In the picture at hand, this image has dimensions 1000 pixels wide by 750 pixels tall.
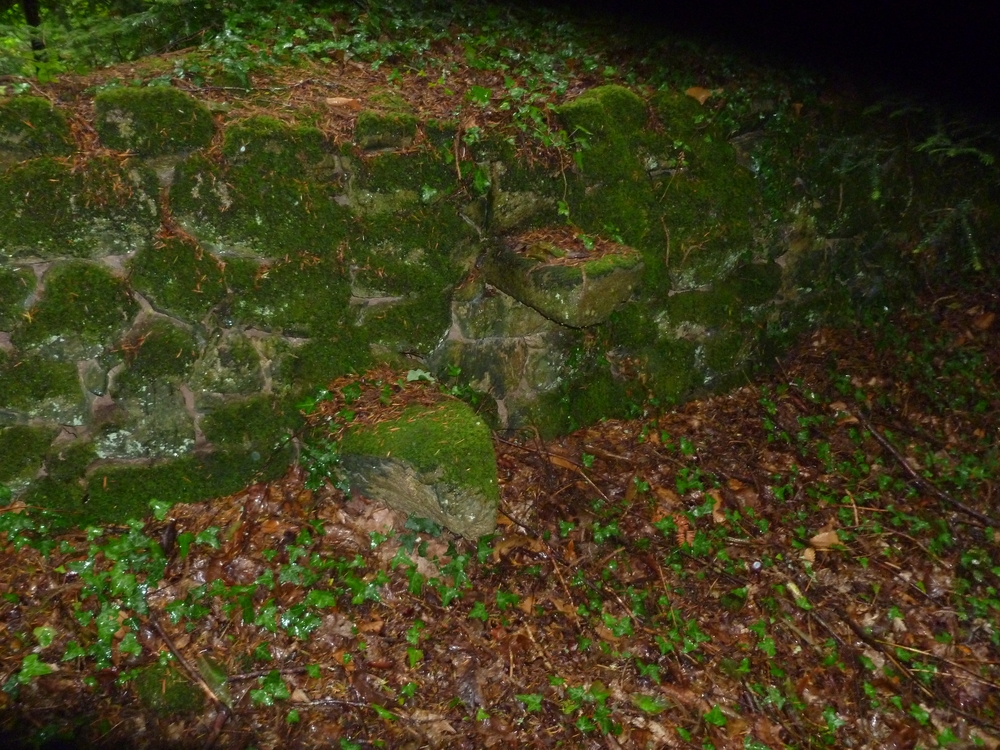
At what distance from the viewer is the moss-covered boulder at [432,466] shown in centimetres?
301

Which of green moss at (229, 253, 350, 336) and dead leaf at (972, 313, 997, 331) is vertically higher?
green moss at (229, 253, 350, 336)

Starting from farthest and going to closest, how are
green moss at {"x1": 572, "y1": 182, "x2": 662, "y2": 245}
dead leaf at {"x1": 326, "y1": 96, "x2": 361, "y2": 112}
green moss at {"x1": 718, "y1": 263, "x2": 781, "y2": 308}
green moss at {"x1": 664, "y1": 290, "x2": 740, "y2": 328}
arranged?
1. green moss at {"x1": 718, "y1": 263, "x2": 781, "y2": 308}
2. green moss at {"x1": 664, "y1": 290, "x2": 740, "y2": 328}
3. green moss at {"x1": 572, "y1": 182, "x2": 662, "y2": 245}
4. dead leaf at {"x1": 326, "y1": 96, "x2": 361, "y2": 112}

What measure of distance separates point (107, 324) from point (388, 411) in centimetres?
145

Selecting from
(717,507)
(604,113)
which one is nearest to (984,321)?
(717,507)

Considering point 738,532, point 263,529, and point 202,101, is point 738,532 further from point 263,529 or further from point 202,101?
point 202,101

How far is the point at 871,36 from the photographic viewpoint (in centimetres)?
373

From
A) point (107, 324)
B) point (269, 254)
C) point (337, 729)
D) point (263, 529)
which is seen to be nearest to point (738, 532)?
point (337, 729)

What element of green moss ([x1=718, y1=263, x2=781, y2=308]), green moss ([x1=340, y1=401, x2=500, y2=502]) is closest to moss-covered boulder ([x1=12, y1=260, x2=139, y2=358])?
green moss ([x1=340, y1=401, x2=500, y2=502])

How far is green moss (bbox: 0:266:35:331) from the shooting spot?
275 cm

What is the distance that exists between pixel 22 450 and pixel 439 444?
2.03 metres

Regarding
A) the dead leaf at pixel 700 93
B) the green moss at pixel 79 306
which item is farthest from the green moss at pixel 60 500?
the dead leaf at pixel 700 93

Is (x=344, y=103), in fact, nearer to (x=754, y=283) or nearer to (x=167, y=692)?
(x=167, y=692)

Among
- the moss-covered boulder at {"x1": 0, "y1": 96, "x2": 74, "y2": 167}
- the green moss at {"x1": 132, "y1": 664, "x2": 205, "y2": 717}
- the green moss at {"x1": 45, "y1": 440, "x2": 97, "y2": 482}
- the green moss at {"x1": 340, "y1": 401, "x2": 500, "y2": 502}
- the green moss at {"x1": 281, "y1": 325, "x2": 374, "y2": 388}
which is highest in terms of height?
the moss-covered boulder at {"x1": 0, "y1": 96, "x2": 74, "y2": 167}

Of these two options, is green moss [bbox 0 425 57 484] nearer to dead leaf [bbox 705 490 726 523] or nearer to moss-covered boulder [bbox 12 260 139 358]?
moss-covered boulder [bbox 12 260 139 358]
